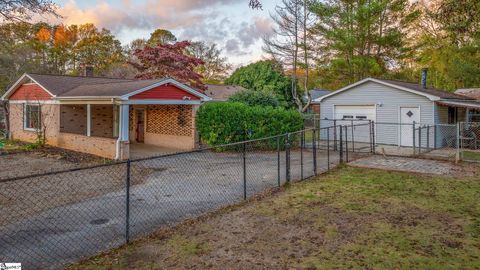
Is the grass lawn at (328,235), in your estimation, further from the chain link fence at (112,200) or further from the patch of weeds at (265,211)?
the chain link fence at (112,200)

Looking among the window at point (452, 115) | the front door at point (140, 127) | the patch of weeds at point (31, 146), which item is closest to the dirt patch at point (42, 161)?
the patch of weeds at point (31, 146)

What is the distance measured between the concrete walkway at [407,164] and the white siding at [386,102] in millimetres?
4336

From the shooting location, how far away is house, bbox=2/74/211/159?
44.8 feet

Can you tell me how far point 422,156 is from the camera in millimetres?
13328

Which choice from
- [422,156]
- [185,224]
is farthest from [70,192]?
[422,156]

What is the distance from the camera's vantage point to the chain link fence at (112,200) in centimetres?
502

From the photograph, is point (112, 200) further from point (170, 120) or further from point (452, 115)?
point (452, 115)

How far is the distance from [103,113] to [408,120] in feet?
50.5

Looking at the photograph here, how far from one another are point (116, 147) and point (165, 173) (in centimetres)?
320

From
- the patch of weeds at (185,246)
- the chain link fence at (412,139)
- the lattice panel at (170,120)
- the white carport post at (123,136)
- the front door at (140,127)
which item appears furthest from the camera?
the front door at (140,127)

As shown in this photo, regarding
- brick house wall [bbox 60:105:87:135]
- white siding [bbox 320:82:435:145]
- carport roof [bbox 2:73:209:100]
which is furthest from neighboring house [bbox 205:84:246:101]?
brick house wall [bbox 60:105:87:135]

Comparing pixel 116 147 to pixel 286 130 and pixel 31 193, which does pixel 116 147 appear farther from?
pixel 286 130

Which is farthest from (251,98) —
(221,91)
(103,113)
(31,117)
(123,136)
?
(31,117)

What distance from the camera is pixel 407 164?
38.2 feet
